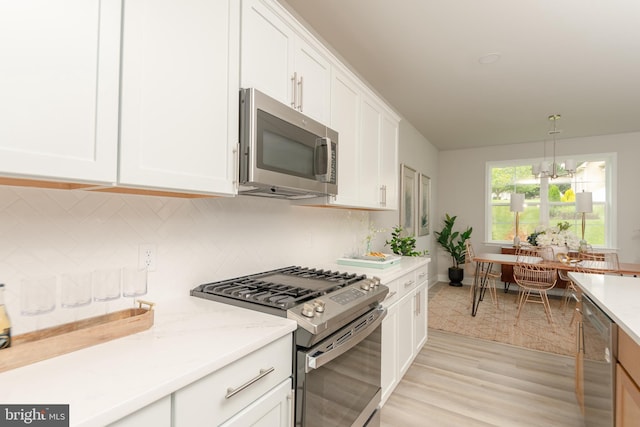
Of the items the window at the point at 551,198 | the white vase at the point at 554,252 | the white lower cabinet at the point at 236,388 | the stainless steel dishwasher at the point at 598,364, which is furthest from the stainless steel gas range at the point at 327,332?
the window at the point at 551,198

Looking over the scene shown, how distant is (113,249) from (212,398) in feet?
2.43

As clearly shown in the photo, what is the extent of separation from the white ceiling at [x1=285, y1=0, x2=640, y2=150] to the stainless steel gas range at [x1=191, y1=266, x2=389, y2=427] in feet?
6.12

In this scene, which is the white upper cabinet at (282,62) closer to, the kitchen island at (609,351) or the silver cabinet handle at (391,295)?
the silver cabinet handle at (391,295)

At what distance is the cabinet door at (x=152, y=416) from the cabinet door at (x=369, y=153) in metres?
1.89

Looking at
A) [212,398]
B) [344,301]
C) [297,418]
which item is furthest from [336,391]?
[212,398]

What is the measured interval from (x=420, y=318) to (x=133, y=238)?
101 inches

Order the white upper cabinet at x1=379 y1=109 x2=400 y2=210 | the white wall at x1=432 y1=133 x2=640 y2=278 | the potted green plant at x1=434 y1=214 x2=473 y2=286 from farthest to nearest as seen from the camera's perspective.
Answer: the potted green plant at x1=434 y1=214 x2=473 y2=286
the white wall at x1=432 y1=133 x2=640 y2=278
the white upper cabinet at x1=379 y1=109 x2=400 y2=210

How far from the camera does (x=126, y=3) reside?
1.00 meters

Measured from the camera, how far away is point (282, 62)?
5.43 feet

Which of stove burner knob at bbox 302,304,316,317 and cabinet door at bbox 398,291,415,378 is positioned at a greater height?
stove burner knob at bbox 302,304,316,317

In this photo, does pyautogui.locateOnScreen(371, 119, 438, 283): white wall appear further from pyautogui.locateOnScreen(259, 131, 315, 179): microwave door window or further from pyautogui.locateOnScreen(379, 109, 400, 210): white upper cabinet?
pyautogui.locateOnScreen(259, 131, 315, 179): microwave door window

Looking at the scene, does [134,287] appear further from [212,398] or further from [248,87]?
[248,87]

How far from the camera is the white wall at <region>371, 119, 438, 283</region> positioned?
12.9 feet

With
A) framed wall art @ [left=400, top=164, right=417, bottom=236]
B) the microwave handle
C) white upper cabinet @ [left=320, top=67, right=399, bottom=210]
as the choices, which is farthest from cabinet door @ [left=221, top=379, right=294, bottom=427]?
framed wall art @ [left=400, top=164, right=417, bottom=236]
